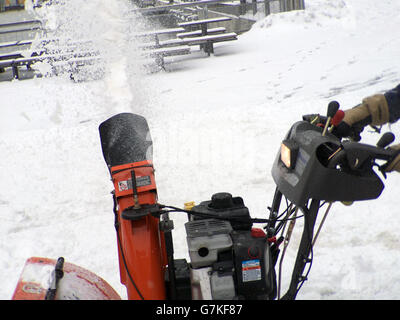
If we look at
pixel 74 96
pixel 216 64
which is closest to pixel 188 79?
pixel 216 64

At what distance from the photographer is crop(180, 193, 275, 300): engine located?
78.2 inches

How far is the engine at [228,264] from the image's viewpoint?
78.2 inches

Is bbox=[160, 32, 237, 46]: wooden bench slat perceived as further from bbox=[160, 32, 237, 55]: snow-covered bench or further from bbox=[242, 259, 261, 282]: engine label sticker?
bbox=[242, 259, 261, 282]: engine label sticker

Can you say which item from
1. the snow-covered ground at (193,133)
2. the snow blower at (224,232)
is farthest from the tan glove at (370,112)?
the snow-covered ground at (193,133)

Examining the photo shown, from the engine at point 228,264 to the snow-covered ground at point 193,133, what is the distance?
4.07 ft

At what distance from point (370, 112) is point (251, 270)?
3.35 ft

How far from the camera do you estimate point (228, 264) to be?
201 cm

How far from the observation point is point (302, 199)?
1824mm

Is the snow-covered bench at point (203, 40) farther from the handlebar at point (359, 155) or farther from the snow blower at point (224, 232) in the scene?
the handlebar at point (359, 155)

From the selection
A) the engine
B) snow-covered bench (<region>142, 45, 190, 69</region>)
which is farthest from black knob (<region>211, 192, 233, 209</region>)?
snow-covered bench (<region>142, 45, 190, 69</region>)

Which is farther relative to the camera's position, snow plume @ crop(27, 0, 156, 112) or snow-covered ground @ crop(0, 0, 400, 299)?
snow plume @ crop(27, 0, 156, 112)

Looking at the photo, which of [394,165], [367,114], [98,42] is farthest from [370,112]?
[98,42]

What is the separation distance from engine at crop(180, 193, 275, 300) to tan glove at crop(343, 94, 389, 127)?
77 centimetres

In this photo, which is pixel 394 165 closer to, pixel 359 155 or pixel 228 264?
pixel 359 155
